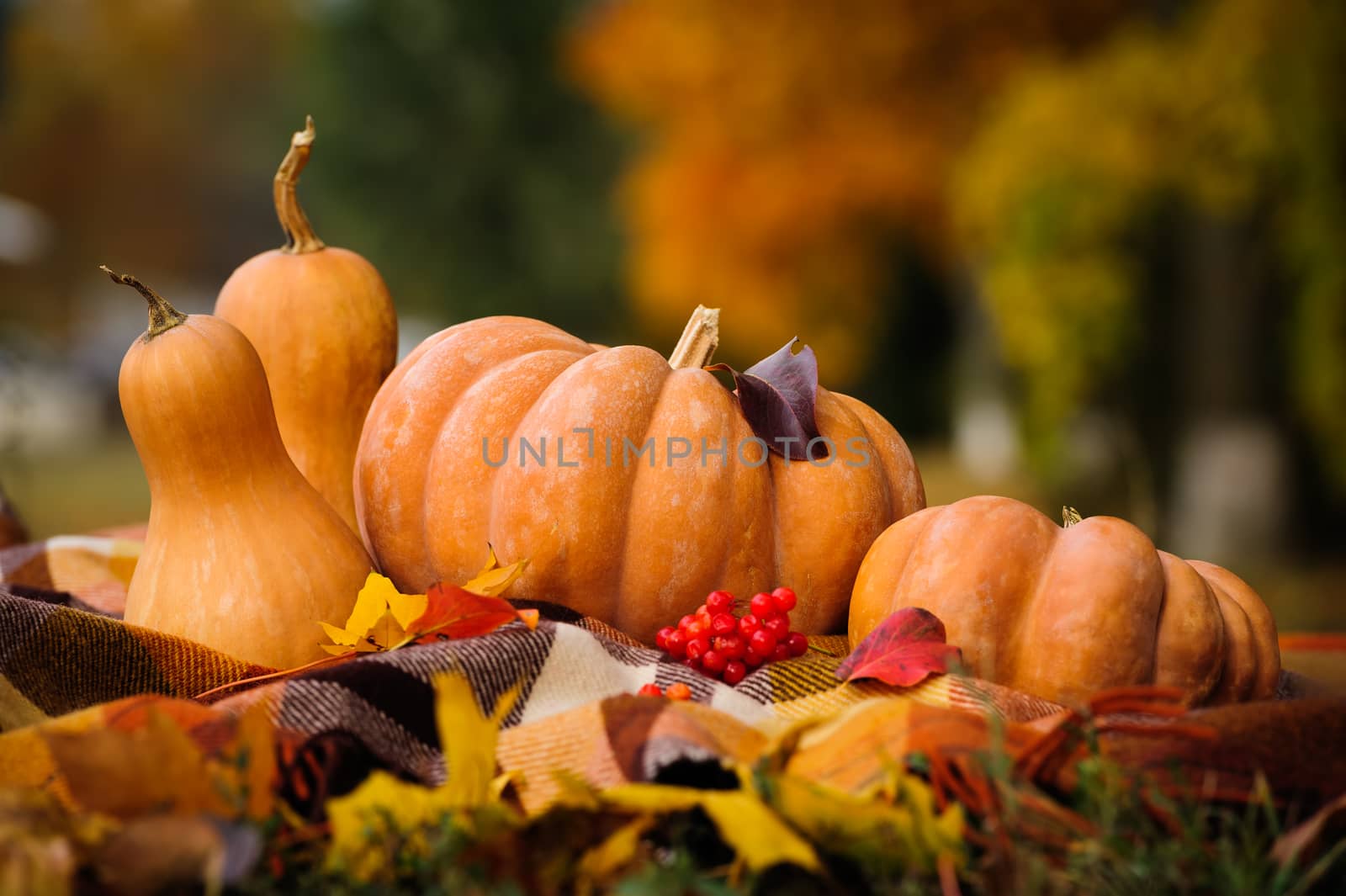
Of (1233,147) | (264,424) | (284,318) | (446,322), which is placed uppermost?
(1233,147)

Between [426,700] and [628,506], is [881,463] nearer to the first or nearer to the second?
[628,506]

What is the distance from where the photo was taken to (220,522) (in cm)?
141

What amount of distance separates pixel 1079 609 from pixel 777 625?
0.33 metres

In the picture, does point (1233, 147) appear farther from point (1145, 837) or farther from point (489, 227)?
point (489, 227)

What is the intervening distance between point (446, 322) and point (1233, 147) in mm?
9331

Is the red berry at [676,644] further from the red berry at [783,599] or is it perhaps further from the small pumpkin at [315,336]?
the small pumpkin at [315,336]

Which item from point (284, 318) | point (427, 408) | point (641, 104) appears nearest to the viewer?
point (427, 408)

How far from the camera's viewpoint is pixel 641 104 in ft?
31.8

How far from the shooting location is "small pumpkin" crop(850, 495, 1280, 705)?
49.9 inches

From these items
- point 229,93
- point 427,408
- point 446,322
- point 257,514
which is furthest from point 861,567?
point 229,93

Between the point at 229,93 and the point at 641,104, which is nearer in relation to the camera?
the point at 641,104

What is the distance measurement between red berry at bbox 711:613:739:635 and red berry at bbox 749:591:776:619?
0.09 feet

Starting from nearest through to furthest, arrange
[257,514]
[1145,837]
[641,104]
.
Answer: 1. [1145,837]
2. [257,514]
3. [641,104]

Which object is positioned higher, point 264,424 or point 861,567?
point 264,424
